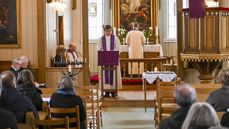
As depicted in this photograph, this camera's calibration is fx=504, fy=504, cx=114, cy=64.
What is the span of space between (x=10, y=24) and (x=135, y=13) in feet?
29.5

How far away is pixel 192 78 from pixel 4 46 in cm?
520

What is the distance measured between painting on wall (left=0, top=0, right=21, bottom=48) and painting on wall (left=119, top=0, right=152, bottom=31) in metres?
8.24

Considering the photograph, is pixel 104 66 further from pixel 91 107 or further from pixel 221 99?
pixel 221 99

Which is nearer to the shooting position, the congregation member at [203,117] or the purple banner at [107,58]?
the congregation member at [203,117]

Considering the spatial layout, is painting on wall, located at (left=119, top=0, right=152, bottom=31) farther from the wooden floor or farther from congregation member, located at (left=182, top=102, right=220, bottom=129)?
congregation member, located at (left=182, top=102, right=220, bottom=129)

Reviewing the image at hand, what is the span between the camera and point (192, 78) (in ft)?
46.2

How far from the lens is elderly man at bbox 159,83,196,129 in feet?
14.9

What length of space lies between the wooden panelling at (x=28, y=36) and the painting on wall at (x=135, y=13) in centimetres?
802

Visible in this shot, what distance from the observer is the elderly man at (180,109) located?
4.55 m

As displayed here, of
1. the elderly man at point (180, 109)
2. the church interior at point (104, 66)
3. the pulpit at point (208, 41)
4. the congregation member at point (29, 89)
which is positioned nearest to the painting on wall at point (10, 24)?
the church interior at point (104, 66)

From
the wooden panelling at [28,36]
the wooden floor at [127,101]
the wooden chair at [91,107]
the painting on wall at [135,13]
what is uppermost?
the painting on wall at [135,13]

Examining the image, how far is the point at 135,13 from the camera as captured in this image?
69.4 feet

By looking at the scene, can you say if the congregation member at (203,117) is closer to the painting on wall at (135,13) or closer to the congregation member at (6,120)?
the congregation member at (6,120)

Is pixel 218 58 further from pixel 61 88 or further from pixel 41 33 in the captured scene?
pixel 61 88
